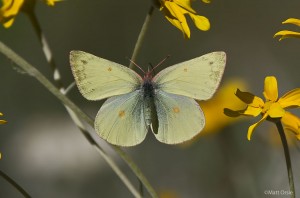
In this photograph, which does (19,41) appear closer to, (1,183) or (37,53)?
(37,53)

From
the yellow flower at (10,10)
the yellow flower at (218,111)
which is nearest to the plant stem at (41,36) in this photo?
the yellow flower at (10,10)

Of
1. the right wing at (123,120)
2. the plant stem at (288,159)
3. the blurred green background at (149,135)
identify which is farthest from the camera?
the blurred green background at (149,135)

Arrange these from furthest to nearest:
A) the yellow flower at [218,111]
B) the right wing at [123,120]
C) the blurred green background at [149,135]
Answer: the blurred green background at [149,135] → the yellow flower at [218,111] → the right wing at [123,120]

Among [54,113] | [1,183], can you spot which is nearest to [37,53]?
[54,113]

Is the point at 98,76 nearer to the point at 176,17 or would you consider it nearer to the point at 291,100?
the point at 176,17

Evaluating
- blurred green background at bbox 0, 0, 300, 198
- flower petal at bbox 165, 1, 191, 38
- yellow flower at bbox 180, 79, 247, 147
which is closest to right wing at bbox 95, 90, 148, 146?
flower petal at bbox 165, 1, 191, 38

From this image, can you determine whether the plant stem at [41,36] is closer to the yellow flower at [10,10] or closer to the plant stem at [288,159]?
the yellow flower at [10,10]

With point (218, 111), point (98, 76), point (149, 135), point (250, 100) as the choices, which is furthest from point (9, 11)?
point (149, 135)

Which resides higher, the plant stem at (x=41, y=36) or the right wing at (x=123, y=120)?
the plant stem at (x=41, y=36)
